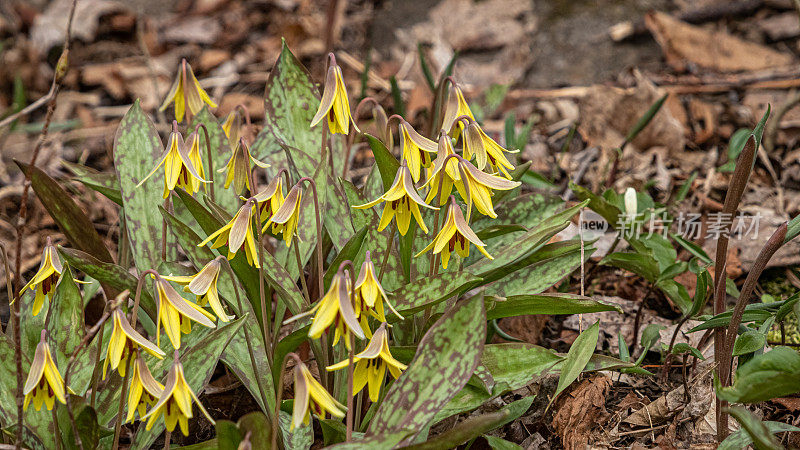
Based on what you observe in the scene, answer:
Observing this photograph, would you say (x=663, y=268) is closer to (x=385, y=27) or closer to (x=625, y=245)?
(x=625, y=245)

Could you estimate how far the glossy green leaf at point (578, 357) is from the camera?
1.47 meters

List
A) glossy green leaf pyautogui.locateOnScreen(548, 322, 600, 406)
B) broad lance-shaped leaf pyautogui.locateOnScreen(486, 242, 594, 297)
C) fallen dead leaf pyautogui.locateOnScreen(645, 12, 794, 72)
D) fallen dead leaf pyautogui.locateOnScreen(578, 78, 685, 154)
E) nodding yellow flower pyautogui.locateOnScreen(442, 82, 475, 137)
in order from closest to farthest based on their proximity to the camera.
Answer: glossy green leaf pyautogui.locateOnScreen(548, 322, 600, 406) < nodding yellow flower pyautogui.locateOnScreen(442, 82, 475, 137) < broad lance-shaped leaf pyautogui.locateOnScreen(486, 242, 594, 297) < fallen dead leaf pyautogui.locateOnScreen(578, 78, 685, 154) < fallen dead leaf pyautogui.locateOnScreen(645, 12, 794, 72)

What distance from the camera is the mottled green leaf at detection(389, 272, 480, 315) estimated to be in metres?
1.41

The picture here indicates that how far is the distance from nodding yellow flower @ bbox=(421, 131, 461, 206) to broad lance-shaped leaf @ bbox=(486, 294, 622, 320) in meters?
0.24

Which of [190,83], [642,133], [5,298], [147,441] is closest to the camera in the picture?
[147,441]

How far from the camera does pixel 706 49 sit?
11.6 ft

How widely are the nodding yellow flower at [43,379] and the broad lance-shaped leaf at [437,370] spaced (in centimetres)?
55

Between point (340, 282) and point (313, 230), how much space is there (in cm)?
66

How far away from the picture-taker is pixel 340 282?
Result: 116cm

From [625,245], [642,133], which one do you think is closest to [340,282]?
[625,245]

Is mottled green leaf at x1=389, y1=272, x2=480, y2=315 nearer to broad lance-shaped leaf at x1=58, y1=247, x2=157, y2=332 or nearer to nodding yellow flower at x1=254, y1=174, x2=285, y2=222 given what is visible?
nodding yellow flower at x1=254, y1=174, x2=285, y2=222

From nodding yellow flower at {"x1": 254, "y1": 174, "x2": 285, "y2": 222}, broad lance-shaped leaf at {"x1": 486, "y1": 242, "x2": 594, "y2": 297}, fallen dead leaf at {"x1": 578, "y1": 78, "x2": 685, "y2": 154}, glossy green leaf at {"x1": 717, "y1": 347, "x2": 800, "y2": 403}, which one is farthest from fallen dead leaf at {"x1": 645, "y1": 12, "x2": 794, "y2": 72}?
nodding yellow flower at {"x1": 254, "y1": 174, "x2": 285, "y2": 222}

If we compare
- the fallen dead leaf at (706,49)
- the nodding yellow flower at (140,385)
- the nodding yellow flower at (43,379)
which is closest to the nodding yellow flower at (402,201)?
the nodding yellow flower at (140,385)

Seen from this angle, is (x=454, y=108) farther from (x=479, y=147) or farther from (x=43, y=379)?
(x=43, y=379)
